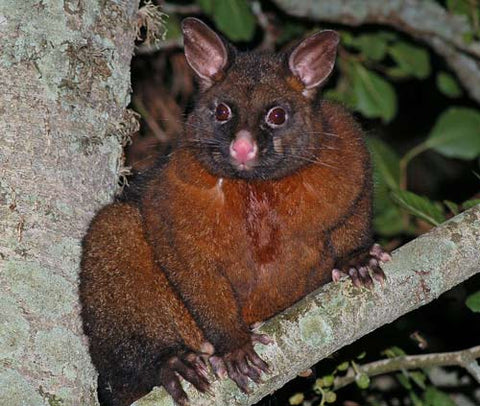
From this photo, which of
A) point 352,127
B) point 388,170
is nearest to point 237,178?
point 352,127

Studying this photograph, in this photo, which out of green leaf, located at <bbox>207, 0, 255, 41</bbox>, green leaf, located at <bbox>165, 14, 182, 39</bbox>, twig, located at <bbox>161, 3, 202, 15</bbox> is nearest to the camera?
green leaf, located at <bbox>207, 0, 255, 41</bbox>

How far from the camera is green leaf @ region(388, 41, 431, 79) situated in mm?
7516

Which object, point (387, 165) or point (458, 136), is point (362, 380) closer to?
point (387, 165)

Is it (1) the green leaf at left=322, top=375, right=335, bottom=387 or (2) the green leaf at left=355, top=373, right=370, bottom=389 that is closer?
(1) the green leaf at left=322, top=375, right=335, bottom=387

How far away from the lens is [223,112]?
4.63 metres

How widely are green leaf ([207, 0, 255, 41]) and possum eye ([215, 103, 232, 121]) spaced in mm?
2152

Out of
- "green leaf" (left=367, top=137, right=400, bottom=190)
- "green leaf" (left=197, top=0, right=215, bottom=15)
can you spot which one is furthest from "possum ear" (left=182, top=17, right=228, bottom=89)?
"green leaf" (left=367, top=137, right=400, bottom=190)

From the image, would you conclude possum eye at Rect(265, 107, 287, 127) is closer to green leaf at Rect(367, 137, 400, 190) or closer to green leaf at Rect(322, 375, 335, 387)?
green leaf at Rect(322, 375, 335, 387)

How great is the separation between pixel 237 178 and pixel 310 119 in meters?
0.48

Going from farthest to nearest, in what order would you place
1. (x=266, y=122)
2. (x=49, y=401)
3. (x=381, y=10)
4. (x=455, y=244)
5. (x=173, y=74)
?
1. (x=173, y=74)
2. (x=381, y=10)
3. (x=266, y=122)
4. (x=455, y=244)
5. (x=49, y=401)

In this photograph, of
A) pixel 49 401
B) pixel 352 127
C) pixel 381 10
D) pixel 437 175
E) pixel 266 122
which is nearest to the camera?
A: pixel 49 401

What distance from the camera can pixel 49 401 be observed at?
12.7 ft

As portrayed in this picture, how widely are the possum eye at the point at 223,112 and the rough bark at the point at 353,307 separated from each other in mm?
993

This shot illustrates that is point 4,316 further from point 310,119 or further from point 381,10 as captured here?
point 381,10
